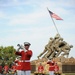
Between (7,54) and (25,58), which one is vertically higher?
(7,54)

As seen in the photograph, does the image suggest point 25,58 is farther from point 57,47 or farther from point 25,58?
point 57,47

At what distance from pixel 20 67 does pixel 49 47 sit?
2686 cm

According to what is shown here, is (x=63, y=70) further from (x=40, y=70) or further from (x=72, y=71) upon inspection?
(x=40, y=70)

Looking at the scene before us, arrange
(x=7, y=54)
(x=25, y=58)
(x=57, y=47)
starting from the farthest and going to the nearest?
(x=7, y=54)
(x=57, y=47)
(x=25, y=58)

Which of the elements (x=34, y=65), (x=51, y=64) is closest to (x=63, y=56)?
(x=34, y=65)

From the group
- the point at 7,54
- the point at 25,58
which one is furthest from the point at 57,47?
the point at 7,54

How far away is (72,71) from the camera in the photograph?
36688 millimetres

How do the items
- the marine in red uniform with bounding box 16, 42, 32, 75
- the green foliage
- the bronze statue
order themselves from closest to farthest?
the marine in red uniform with bounding box 16, 42, 32, 75
the bronze statue
the green foliage

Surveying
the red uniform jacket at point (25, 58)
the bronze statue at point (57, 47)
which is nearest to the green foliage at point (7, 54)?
the bronze statue at point (57, 47)

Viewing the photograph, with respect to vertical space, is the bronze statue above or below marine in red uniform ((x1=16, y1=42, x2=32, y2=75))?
above

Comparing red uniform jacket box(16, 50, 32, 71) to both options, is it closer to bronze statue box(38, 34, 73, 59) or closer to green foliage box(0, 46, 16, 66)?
bronze statue box(38, 34, 73, 59)

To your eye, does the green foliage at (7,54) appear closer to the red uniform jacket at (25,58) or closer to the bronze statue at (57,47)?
the bronze statue at (57,47)

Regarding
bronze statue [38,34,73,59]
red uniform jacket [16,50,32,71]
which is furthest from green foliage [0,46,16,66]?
red uniform jacket [16,50,32,71]

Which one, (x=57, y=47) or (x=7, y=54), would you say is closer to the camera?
(x=57, y=47)
